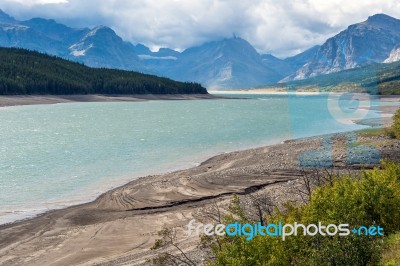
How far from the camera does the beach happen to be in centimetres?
2323

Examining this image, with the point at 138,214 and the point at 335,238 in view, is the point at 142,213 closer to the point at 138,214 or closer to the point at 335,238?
the point at 138,214

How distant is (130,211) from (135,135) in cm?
4820

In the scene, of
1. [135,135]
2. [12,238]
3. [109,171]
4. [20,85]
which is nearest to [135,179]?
[109,171]

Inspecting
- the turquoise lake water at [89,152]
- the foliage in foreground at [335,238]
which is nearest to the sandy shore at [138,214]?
the turquoise lake water at [89,152]

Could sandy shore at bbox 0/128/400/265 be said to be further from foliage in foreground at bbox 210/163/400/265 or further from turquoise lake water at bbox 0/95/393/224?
foliage in foreground at bbox 210/163/400/265

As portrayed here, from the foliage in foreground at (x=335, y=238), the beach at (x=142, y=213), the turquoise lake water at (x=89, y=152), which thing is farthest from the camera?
the turquoise lake water at (x=89, y=152)

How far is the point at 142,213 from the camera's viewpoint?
1196 inches

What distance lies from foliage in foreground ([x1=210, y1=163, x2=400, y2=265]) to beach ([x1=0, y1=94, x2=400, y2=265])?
5.85 metres

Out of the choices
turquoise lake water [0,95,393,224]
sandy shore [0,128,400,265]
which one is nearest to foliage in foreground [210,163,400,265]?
sandy shore [0,128,400,265]

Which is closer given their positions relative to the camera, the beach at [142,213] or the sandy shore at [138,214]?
the beach at [142,213]

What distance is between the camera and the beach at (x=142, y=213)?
23.2 meters

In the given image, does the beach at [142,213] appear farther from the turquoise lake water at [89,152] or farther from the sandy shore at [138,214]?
the turquoise lake water at [89,152]

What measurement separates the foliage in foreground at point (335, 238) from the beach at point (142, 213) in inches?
230

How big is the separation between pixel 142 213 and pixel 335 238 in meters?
19.9
